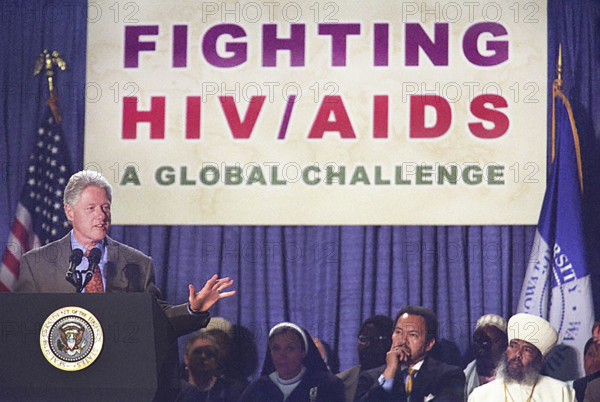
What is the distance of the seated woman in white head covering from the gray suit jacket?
702 mm

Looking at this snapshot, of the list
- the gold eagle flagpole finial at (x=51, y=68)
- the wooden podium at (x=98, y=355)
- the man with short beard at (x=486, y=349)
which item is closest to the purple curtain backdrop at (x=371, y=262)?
the man with short beard at (x=486, y=349)

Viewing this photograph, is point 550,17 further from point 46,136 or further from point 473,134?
point 46,136

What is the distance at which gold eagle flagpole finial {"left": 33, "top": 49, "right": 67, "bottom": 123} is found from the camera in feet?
17.3

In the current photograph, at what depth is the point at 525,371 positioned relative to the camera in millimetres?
4656

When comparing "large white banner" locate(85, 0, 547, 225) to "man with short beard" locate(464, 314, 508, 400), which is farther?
"large white banner" locate(85, 0, 547, 225)

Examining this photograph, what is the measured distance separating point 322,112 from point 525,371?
1.77 m

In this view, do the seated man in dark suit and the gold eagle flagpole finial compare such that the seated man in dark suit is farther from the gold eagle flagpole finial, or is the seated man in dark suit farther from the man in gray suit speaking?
the gold eagle flagpole finial

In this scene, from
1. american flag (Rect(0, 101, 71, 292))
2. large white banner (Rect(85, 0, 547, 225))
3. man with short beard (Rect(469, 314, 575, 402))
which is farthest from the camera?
american flag (Rect(0, 101, 71, 292))

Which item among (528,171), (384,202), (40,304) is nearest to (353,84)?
(384,202)

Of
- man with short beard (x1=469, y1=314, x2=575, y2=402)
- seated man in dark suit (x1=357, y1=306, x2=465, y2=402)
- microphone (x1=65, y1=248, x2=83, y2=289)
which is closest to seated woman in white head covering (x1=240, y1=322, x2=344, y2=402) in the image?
seated man in dark suit (x1=357, y1=306, x2=465, y2=402)

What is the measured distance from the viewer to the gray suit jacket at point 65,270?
16.1ft

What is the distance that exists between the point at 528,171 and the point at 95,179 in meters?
2.38

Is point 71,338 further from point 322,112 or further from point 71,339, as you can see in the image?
point 322,112

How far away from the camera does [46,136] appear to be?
526 cm
